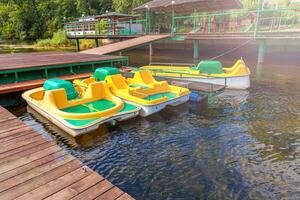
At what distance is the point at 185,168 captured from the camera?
15.7 feet

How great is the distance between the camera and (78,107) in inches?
286

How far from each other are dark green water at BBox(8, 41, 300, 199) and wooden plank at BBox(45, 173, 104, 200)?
1.34 m

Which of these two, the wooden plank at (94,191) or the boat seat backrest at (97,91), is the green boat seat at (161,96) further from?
the wooden plank at (94,191)

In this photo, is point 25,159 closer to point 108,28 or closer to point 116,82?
point 116,82

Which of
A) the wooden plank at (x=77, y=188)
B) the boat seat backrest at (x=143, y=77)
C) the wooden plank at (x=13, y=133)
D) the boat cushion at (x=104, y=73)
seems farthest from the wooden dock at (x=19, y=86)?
the wooden plank at (x=77, y=188)

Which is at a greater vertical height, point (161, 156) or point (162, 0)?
point (162, 0)

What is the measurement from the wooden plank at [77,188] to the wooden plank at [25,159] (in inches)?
40.2

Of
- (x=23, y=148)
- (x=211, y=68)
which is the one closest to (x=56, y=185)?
(x=23, y=148)

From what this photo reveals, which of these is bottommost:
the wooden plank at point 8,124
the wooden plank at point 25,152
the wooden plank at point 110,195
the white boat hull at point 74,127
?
the white boat hull at point 74,127

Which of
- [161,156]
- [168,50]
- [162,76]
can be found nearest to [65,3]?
[168,50]

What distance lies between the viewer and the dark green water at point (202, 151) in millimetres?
4234

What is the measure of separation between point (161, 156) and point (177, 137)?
105cm

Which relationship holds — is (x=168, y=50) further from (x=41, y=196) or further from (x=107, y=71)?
(x=41, y=196)

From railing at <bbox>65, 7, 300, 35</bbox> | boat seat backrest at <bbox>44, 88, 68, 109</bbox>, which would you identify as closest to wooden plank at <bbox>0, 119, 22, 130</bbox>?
boat seat backrest at <bbox>44, 88, 68, 109</bbox>
